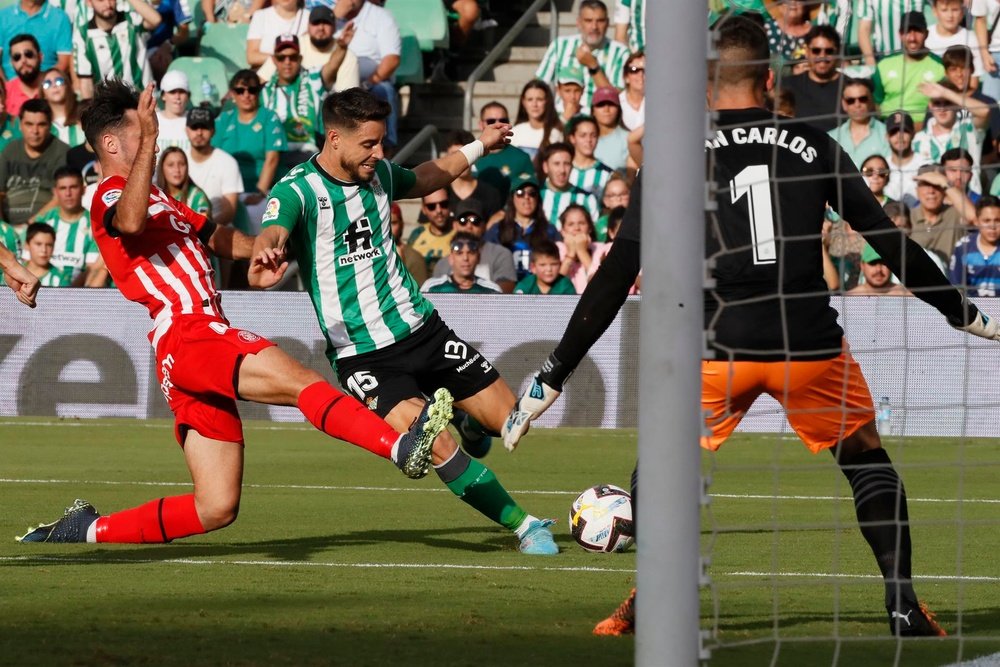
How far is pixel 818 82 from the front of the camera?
13164mm

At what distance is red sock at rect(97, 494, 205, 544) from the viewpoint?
697 cm

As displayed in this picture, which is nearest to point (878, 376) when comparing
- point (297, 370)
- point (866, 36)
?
point (866, 36)

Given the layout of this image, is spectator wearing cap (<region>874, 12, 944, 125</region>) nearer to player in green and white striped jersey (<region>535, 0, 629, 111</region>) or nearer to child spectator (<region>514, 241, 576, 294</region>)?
child spectator (<region>514, 241, 576, 294</region>)

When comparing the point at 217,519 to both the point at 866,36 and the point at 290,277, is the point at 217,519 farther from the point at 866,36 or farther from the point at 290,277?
the point at 866,36

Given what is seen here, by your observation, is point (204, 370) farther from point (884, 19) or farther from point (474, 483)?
point (884, 19)

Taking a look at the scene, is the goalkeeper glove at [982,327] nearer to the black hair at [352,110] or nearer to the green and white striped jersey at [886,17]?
the black hair at [352,110]

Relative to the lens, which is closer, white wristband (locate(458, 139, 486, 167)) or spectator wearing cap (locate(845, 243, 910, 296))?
white wristband (locate(458, 139, 486, 167))

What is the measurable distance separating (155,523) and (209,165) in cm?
896

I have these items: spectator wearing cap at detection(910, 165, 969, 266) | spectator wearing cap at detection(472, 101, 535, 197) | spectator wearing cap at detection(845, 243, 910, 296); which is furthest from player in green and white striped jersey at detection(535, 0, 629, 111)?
spectator wearing cap at detection(910, 165, 969, 266)

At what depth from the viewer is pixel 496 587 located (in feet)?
20.1

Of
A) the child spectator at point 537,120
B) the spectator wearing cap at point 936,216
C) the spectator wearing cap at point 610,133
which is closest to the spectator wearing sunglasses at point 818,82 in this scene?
the spectator wearing cap at point 936,216

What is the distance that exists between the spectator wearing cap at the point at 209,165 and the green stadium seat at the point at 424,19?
3.45 meters

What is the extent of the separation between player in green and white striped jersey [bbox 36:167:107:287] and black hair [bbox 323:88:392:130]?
808 centimetres

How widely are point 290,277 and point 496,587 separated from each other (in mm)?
10280
